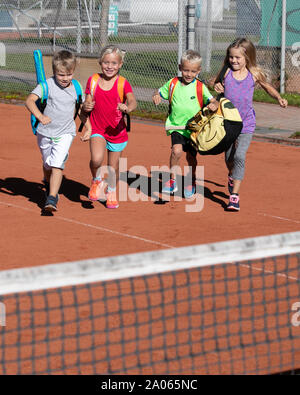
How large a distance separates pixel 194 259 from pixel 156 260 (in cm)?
22

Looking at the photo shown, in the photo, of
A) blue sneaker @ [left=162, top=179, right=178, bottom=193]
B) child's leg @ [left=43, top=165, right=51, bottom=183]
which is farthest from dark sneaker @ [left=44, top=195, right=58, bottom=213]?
blue sneaker @ [left=162, top=179, right=178, bottom=193]

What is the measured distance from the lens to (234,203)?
9648 mm

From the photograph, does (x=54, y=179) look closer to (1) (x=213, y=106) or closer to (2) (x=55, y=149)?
(2) (x=55, y=149)

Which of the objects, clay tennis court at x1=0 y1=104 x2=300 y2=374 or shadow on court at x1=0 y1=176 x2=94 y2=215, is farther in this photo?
shadow on court at x1=0 y1=176 x2=94 y2=215

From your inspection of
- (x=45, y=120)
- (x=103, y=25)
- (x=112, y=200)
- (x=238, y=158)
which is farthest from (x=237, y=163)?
(x=103, y=25)

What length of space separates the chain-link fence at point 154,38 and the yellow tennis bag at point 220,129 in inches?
290

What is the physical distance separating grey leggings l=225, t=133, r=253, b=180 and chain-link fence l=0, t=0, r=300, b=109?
23.1ft

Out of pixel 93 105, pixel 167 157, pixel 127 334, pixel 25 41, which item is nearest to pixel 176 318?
pixel 127 334

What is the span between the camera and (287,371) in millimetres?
5609

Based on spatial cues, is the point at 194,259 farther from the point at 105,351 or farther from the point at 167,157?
the point at 167,157

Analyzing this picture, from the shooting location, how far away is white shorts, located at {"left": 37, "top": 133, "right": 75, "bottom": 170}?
9117mm

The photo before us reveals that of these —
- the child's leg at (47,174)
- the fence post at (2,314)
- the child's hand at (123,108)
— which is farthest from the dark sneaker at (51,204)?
the fence post at (2,314)

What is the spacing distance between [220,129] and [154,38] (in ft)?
54.9

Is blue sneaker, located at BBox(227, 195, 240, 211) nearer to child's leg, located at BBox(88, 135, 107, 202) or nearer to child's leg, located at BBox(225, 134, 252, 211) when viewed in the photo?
child's leg, located at BBox(225, 134, 252, 211)
